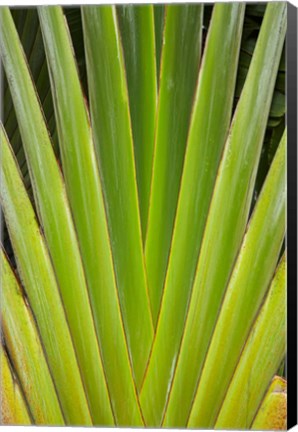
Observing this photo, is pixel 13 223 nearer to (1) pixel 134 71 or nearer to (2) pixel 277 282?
(1) pixel 134 71

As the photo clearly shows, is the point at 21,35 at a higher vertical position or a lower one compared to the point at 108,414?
higher

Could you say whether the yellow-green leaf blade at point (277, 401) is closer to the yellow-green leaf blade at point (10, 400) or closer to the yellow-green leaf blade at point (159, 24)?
the yellow-green leaf blade at point (10, 400)

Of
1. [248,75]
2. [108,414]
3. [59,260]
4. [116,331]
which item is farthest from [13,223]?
[248,75]

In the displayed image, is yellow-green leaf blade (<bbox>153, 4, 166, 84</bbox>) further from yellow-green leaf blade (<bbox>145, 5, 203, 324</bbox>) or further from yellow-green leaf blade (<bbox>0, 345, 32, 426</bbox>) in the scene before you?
yellow-green leaf blade (<bbox>0, 345, 32, 426</bbox>)

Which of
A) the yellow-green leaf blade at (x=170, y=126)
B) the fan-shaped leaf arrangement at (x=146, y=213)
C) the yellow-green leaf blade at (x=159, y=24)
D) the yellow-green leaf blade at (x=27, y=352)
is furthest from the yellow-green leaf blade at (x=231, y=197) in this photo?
the yellow-green leaf blade at (x=27, y=352)

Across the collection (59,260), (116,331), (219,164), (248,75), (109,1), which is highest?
(109,1)

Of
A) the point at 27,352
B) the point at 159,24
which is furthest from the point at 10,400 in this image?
the point at 159,24
